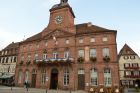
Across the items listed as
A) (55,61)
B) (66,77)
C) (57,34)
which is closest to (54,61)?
(55,61)

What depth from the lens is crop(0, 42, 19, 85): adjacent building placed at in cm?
4447

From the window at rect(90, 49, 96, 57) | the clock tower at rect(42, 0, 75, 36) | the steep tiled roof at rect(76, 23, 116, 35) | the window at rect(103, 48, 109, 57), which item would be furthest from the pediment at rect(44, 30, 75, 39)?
the window at rect(103, 48, 109, 57)

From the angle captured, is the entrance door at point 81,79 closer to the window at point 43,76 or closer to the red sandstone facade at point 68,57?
the red sandstone facade at point 68,57

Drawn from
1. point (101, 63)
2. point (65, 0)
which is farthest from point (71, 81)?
point (65, 0)

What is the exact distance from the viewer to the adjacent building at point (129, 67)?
49.2 metres

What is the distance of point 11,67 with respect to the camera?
45500mm

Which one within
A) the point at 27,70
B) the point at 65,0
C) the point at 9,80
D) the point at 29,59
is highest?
the point at 65,0

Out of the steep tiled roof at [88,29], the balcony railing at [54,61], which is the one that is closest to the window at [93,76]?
the balcony railing at [54,61]

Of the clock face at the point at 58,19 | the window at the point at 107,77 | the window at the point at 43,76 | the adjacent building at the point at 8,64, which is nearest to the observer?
the window at the point at 107,77

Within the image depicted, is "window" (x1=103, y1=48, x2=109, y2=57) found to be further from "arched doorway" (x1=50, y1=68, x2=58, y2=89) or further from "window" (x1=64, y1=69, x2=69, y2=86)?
"arched doorway" (x1=50, y1=68, x2=58, y2=89)

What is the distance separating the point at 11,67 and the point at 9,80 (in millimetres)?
3817

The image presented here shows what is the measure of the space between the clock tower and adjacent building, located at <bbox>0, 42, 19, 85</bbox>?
16.2 metres

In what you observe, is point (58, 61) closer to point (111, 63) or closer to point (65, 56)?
point (65, 56)

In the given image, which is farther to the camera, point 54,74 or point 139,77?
point 139,77
